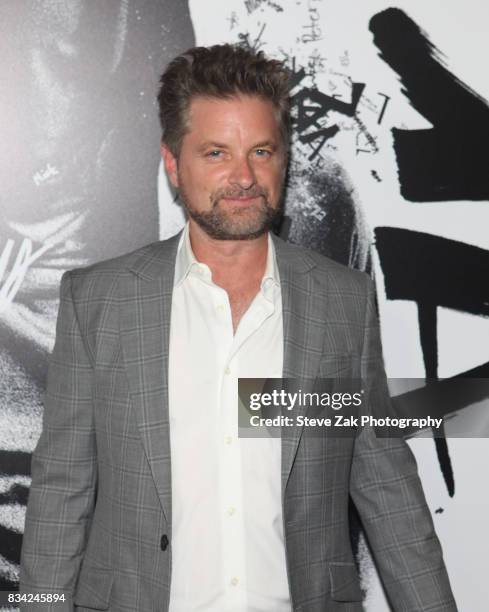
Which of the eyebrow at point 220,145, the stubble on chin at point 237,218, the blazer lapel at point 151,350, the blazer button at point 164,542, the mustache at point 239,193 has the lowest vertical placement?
the blazer button at point 164,542

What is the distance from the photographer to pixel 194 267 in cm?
207

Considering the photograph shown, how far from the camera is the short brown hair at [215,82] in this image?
2.04m

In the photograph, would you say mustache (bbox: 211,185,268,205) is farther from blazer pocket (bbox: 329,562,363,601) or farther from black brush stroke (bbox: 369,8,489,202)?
blazer pocket (bbox: 329,562,363,601)

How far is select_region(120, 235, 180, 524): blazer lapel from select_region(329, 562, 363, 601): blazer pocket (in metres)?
0.43

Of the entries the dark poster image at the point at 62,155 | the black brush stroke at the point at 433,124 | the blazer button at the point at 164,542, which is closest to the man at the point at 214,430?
the blazer button at the point at 164,542

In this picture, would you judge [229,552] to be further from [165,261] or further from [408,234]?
[408,234]

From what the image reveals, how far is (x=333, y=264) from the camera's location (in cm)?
218

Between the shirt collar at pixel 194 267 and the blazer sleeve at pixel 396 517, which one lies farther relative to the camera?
the shirt collar at pixel 194 267

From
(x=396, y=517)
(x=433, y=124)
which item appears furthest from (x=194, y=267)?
(x=433, y=124)

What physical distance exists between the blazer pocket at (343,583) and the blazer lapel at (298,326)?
25cm

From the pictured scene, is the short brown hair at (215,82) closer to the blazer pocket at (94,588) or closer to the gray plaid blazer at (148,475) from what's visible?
the gray plaid blazer at (148,475)

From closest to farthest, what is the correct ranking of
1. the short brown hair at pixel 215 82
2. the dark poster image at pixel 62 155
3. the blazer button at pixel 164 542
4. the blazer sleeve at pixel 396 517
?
the blazer button at pixel 164 542
the blazer sleeve at pixel 396 517
the short brown hair at pixel 215 82
the dark poster image at pixel 62 155

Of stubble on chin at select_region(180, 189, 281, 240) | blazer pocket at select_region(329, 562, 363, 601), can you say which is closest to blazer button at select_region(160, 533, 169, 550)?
blazer pocket at select_region(329, 562, 363, 601)

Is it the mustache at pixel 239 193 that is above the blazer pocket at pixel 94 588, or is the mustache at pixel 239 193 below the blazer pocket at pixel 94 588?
above
